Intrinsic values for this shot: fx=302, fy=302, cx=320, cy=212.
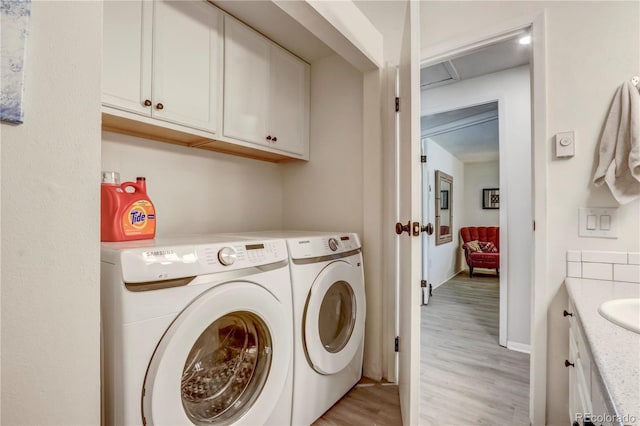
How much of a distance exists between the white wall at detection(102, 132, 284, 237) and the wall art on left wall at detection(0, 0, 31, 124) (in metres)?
0.96

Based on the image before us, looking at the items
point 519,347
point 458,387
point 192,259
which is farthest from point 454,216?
point 192,259

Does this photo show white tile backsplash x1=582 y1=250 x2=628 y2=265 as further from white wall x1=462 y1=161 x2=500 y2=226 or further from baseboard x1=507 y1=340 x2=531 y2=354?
white wall x1=462 y1=161 x2=500 y2=226

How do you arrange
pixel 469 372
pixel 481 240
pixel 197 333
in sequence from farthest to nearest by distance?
pixel 481 240 → pixel 469 372 → pixel 197 333

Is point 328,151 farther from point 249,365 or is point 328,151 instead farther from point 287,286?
point 249,365

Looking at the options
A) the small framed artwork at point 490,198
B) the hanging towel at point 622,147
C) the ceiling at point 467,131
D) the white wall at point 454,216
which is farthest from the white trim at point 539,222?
the small framed artwork at point 490,198

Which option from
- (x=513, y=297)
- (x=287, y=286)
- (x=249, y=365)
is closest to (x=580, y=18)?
(x=287, y=286)

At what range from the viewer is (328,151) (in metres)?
2.16

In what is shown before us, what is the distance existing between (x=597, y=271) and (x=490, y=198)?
17.4 feet

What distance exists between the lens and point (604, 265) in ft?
4.27

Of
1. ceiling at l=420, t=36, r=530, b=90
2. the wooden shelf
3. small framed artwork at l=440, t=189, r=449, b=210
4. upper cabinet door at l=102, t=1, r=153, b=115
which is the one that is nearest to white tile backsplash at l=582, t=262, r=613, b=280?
ceiling at l=420, t=36, r=530, b=90

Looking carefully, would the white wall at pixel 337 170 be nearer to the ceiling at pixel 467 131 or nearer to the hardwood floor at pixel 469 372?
the hardwood floor at pixel 469 372

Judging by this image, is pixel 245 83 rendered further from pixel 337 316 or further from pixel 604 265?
pixel 604 265

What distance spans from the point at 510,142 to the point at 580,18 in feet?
4.24

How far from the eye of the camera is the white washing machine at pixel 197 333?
859 millimetres
